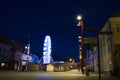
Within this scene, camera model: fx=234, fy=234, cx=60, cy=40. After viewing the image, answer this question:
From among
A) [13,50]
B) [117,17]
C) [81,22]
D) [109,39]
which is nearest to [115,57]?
[109,39]

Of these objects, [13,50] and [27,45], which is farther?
[27,45]

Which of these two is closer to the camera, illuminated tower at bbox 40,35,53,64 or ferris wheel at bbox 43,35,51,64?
illuminated tower at bbox 40,35,53,64

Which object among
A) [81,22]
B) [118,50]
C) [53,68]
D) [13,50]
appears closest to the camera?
[118,50]

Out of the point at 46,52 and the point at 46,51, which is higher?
the point at 46,51

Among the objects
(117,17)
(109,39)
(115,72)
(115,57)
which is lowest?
(115,72)

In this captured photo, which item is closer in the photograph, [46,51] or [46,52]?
[46,52]

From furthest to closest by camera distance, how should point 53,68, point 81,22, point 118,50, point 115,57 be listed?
point 53,68, point 81,22, point 115,57, point 118,50

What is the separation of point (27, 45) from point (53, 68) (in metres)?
59.1

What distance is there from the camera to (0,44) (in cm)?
9681

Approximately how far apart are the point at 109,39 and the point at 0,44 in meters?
53.6

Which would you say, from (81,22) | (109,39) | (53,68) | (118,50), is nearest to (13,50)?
(53,68)

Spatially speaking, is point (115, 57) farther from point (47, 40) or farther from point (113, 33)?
point (47, 40)

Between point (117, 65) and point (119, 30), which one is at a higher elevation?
point (119, 30)

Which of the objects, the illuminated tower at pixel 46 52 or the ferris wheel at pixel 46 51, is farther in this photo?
the ferris wheel at pixel 46 51
